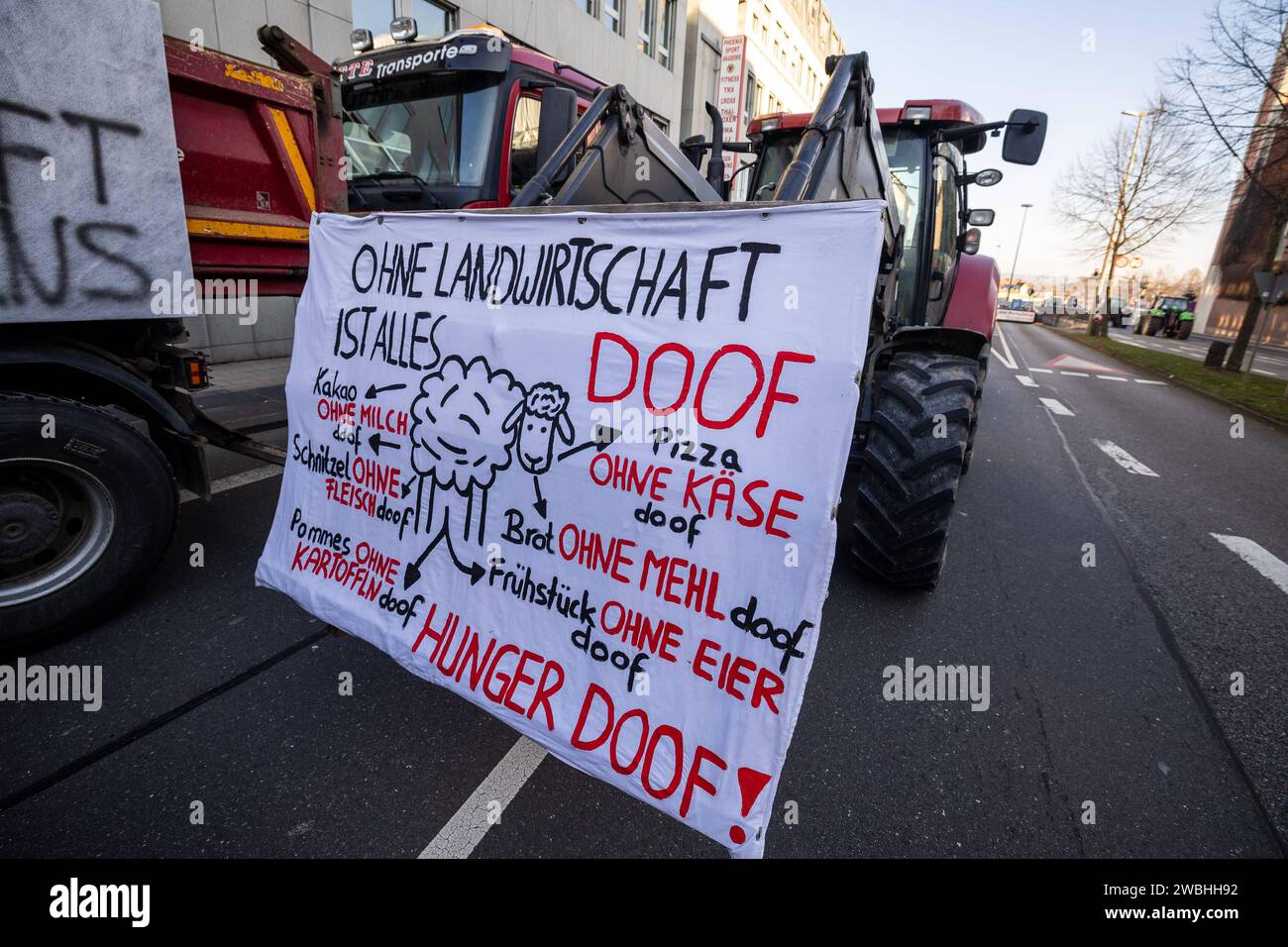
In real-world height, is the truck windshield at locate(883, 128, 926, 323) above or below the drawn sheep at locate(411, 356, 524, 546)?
above

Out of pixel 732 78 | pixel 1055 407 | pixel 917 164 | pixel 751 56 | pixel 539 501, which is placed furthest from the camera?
pixel 751 56

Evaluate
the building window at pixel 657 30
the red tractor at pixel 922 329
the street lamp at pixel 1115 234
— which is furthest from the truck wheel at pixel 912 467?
the street lamp at pixel 1115 234

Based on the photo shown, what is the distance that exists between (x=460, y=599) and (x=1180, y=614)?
3987 millimetres

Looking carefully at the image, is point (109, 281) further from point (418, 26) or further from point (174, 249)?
point (418, 26)

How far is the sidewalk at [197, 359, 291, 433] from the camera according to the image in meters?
3.95

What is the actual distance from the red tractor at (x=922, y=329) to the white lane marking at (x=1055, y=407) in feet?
16.6

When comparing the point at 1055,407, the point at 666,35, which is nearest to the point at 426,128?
the point at 1055,407

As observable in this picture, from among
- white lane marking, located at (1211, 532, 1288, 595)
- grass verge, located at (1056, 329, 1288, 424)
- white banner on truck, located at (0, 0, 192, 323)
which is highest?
white banner on truck, located at (0, 0, 192, 323)

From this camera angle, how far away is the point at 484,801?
2047 mm

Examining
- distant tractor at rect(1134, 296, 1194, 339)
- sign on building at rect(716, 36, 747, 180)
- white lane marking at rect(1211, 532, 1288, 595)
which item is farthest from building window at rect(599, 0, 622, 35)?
distant tractor at rect(1134, 296, 1194, 339)

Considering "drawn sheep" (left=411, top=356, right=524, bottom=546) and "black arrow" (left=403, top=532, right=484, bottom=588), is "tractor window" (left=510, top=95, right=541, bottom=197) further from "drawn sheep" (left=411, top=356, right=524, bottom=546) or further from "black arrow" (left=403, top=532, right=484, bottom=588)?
"black arrow" (left=403, top=532, right=484, bottom=588)

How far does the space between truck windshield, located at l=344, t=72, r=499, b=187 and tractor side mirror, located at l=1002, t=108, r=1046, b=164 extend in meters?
3.55

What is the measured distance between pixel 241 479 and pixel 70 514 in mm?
1946
